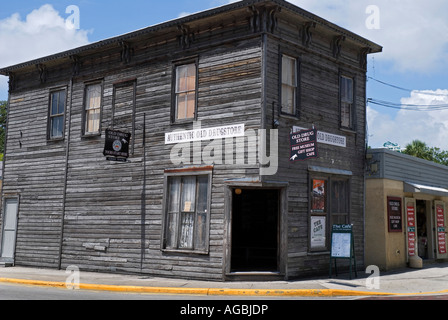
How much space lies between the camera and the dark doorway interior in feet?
57.2

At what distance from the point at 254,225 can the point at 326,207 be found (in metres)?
3.85

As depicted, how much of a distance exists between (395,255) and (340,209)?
10.3 feet

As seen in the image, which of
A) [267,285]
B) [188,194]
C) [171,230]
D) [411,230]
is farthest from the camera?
[411,230]

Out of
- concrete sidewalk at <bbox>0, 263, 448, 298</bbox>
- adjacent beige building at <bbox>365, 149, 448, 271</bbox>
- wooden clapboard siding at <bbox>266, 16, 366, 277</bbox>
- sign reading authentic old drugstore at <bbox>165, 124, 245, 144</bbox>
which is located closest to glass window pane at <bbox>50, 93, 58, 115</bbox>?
sign reading authentic old drugstore at <bbox>165, 124, 245, 144</bbox>

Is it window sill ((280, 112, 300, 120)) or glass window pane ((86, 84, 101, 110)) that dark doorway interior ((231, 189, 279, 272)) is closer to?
window sill ((280, 112, 300, 120))

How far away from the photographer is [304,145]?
13.6 metres

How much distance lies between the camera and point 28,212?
63.4ft

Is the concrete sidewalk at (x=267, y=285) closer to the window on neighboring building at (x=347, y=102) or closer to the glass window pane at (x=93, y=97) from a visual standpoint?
the window on neighboring building at (x=347, y=102)

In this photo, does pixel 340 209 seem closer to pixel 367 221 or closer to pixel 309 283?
pixel 367 221

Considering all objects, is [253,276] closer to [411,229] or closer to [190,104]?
[190,104]

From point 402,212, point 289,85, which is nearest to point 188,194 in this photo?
point 289,85

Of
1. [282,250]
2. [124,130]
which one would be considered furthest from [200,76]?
[282,250]

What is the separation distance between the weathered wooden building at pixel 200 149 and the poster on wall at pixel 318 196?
2.3 inches
